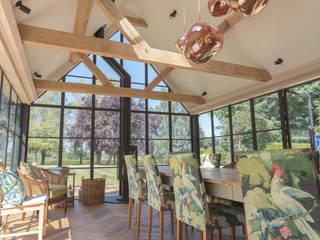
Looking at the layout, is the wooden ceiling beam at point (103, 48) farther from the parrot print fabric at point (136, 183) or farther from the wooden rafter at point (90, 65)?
the wooden rafter at point (90, 65)

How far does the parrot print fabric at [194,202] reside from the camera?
6.06 ft

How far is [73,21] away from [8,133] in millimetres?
2430

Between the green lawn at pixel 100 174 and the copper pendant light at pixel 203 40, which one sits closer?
the copper pendant light at pixel 203 40

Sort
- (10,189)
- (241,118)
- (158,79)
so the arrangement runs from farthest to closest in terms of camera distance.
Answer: (158,79) → (241,118) → (10,189)

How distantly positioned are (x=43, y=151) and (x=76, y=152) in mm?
814

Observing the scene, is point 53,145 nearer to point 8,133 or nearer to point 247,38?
point 8,133

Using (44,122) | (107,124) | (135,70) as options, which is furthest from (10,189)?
(135,70)

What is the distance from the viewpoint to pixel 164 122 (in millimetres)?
7574

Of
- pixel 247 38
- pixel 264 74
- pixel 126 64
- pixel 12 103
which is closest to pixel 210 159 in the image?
pixel 264 74

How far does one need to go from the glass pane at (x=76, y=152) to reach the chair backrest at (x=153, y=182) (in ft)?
13.5

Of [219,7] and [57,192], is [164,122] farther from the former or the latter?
[219,7]

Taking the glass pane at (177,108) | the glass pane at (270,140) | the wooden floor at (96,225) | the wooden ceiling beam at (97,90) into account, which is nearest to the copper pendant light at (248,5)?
the wooden floor at (96,225)

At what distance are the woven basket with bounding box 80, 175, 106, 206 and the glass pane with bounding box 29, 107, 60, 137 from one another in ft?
6.61

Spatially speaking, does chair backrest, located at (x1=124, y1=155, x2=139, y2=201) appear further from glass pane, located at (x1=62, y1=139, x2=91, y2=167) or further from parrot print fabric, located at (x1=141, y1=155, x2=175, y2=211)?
glass pane, located at (x1=62, y1=139, x2=91, y2=167)
